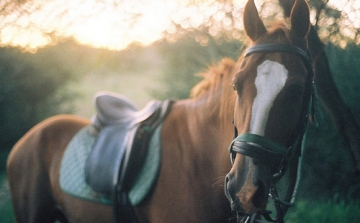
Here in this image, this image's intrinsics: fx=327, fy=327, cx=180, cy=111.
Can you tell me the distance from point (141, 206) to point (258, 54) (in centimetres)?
127

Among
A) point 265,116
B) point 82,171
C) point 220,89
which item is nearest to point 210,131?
point 220,89

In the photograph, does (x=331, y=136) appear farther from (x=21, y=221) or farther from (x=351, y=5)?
(x=21, y=221)

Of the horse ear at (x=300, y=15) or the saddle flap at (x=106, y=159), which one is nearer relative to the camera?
the horse ear at (x=300, y=15)

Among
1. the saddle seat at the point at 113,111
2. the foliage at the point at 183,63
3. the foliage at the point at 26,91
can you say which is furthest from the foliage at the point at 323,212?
the foliage at the point at 26,91

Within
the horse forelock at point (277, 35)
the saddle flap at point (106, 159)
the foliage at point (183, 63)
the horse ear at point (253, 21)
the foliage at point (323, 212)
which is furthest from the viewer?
the foliage at point (183, 63)

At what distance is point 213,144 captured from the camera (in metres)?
2.04

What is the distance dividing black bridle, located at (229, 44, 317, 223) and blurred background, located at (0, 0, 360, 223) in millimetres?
310

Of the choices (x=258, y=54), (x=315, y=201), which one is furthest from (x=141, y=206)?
(x=315, y=201)

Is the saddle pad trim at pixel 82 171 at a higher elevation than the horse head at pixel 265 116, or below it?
below

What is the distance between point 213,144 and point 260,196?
21.4 inches

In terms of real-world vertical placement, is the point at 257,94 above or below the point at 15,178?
above

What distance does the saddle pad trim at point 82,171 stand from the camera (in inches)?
86.0

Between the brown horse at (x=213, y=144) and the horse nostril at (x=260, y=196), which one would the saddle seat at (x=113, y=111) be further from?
the horse nostril at (x=260, y=196)

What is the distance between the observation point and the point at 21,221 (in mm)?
3092
